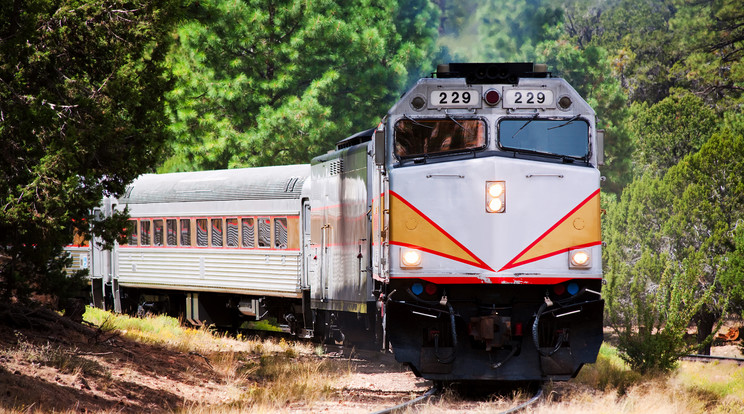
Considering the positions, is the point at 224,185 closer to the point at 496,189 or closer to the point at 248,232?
the point at 248,232

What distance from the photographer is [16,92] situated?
36.3 feet

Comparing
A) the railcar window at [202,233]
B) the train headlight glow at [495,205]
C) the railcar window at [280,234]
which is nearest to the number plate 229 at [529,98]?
the train headlight glow at [495,205]

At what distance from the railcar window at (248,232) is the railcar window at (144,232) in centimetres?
387

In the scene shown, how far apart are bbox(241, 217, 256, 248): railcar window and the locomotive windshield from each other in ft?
31.2

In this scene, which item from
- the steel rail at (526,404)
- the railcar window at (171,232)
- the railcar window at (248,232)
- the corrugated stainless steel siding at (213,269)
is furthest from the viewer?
the railcar window at (171,232)

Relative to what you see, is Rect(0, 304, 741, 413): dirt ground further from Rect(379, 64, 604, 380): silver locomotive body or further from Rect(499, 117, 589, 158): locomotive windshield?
Rect(499, 117, 589, 158): locomotive windshield

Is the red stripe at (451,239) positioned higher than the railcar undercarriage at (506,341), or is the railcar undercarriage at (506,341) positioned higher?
the red stripe at (451,239)

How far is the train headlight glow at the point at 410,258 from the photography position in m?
11.1

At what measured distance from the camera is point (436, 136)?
11.4 m

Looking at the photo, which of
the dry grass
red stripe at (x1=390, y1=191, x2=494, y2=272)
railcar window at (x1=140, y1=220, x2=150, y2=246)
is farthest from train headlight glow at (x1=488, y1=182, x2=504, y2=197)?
railcar window at (x1=140, y1=220, x2=150, y2=246)

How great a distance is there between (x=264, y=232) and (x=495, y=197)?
364 inches

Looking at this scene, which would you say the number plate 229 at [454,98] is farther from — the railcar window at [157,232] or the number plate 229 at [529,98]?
the railcar window at [157,232]

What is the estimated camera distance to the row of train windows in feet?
63.7

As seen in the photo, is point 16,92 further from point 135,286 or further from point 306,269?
point 135,286
